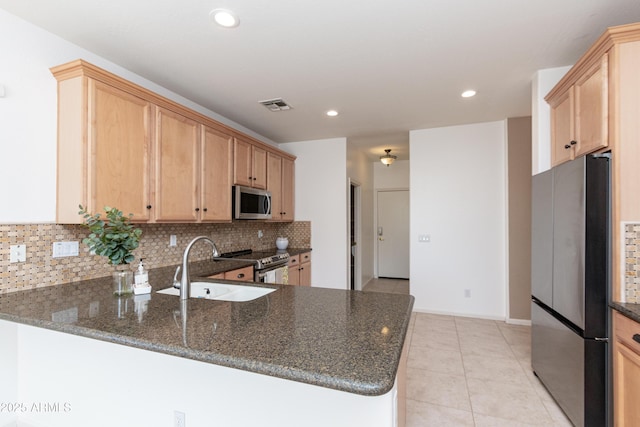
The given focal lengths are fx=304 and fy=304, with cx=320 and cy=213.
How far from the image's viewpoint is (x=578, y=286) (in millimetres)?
1783

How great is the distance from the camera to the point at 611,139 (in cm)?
171

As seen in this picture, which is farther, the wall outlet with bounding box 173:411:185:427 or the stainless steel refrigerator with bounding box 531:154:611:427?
the stainless steel refrigerator with bounding box 531:154:611:427

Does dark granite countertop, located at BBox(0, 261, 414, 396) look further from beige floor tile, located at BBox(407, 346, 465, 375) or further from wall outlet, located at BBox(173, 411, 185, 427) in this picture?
beige floor tile, located at BBox(407, 346, 465, 375)

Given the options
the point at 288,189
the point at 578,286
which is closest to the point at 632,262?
the point at 578,286

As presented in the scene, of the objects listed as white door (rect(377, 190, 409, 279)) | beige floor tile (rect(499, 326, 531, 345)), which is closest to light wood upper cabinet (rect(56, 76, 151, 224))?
beige floor tile (rect(499, 326, 531, 345))

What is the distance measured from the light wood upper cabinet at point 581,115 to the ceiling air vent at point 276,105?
2357 mm

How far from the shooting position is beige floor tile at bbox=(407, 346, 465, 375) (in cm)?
261

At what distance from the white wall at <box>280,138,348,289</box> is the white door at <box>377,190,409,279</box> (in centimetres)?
238

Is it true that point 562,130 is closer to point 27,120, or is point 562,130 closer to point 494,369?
point 494,369

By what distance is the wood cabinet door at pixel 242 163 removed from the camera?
11.1 ft

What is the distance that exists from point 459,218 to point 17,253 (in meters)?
4.28

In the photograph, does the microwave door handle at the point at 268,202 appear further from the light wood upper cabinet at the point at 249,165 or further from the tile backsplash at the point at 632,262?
the tile backsplash at the point at 632,262

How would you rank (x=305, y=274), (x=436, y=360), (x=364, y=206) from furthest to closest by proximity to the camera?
(x=364, y=206)
(x=305, y=274)
(x=436, y=360)

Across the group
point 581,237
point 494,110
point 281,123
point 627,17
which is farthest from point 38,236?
point 494,110
